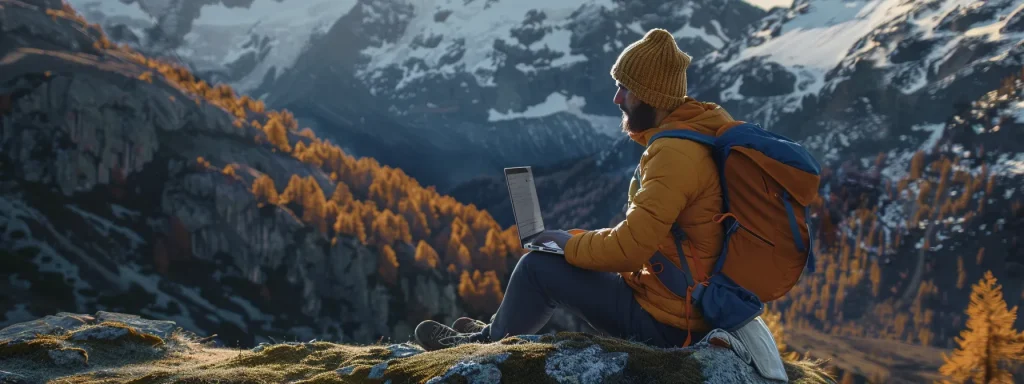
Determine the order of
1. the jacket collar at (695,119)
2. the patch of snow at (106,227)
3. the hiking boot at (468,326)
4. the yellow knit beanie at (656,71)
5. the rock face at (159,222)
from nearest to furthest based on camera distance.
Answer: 1. the jacket collar at (695,119)
2. the yellow knit beanie at (656,71)
3. the hiking boot at (468,326)
4. the rock face at (159,222)
5. the patch of snow at (106,227)

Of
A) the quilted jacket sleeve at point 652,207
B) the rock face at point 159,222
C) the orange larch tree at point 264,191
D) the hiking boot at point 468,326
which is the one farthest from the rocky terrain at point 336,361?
the orange larch tree at point 264,191

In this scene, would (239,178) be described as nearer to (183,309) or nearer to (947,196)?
(183,309)

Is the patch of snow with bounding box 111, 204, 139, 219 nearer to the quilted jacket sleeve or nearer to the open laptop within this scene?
the open laptop

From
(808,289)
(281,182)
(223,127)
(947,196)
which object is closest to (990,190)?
(947,196)

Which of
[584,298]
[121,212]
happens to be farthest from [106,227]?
[584,298]

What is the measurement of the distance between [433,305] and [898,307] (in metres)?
130

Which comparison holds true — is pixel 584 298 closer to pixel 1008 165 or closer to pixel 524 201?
pixel 524 201

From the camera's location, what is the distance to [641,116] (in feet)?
21.3

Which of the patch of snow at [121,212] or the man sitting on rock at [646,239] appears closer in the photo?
the man sitting on rock at [646,239]

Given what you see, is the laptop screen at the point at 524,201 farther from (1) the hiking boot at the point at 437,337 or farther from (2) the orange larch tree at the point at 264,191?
(2) the orange larch tree at the point at 264,191

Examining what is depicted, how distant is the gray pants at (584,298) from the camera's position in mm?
6586

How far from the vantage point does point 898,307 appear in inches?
7254

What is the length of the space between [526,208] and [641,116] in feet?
4.79

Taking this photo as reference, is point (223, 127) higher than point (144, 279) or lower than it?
higher
